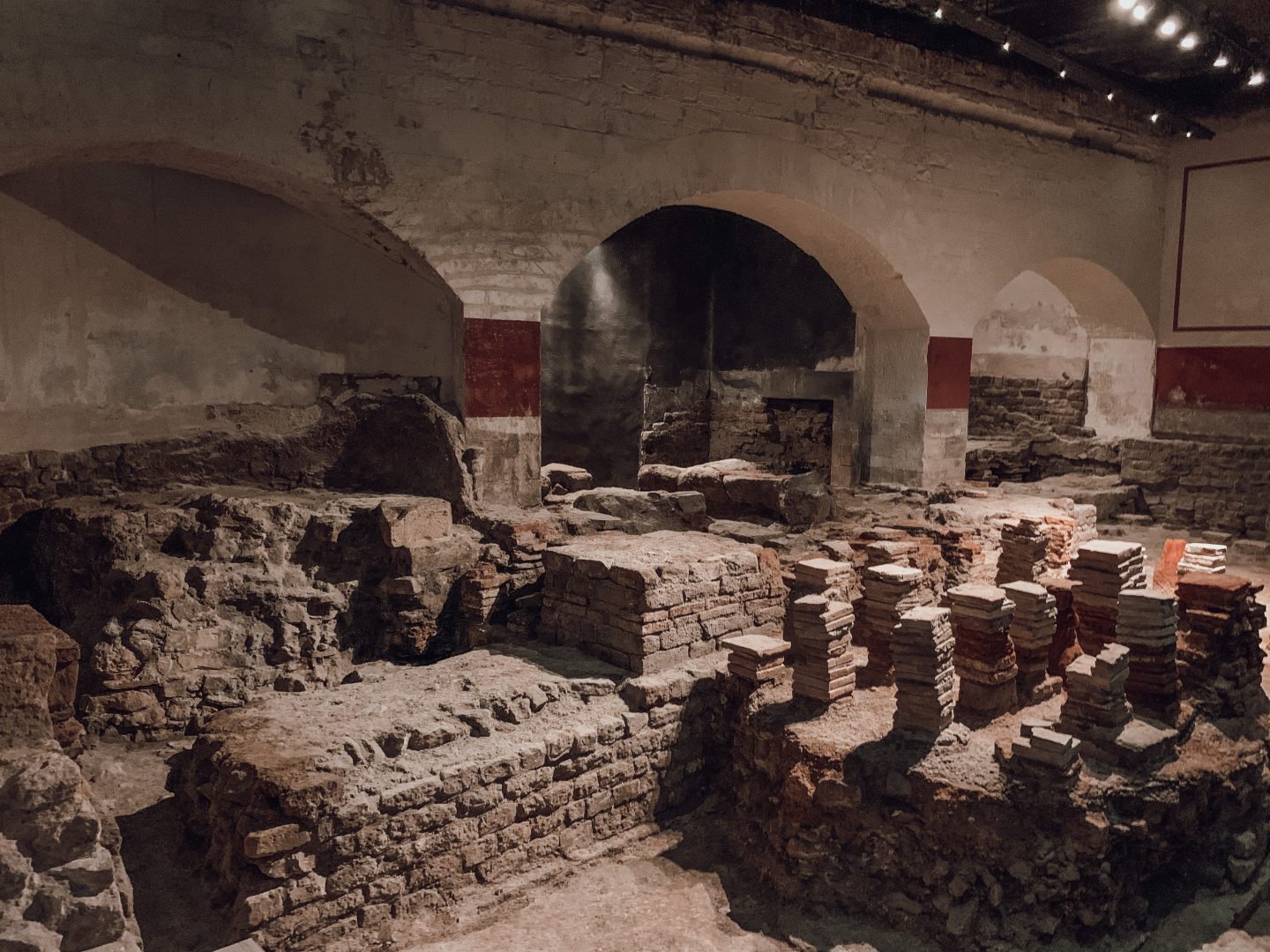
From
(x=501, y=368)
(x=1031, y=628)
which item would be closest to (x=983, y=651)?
(x=1031, y=628)

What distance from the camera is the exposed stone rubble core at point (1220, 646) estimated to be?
4.84m

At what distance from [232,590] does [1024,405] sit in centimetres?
968

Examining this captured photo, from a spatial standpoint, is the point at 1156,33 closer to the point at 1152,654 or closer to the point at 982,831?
the point at 1152,654

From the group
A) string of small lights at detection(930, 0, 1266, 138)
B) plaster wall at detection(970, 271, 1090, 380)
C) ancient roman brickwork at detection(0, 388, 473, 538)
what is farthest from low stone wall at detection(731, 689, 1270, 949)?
plaster wall at detection(970, 271, 1090, 380)

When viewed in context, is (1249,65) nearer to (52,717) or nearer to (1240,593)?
(1240,593)

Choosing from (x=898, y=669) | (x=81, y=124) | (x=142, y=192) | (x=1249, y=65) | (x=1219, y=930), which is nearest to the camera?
(x=1219, y=930)

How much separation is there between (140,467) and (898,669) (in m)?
4.57

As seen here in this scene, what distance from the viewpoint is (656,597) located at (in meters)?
4.94

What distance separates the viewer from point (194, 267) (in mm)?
6152

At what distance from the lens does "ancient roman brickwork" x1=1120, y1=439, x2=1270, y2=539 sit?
9586 millimetres

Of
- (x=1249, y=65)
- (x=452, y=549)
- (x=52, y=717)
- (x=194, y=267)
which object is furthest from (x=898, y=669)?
(x=1249, y=65)

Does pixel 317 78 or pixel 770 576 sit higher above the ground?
pixel 317 78

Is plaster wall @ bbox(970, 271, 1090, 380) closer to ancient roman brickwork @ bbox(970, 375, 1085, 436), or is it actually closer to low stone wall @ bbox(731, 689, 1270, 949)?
ancient roman brickwork @ bbox(970, 375, 1085, 436)

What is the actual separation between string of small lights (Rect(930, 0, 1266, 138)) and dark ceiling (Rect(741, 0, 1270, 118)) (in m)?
0.01
